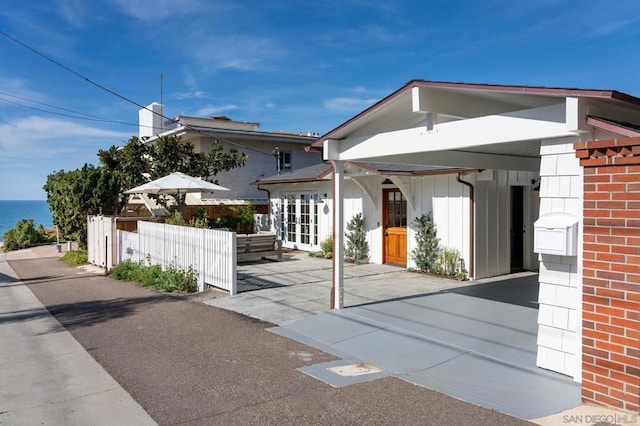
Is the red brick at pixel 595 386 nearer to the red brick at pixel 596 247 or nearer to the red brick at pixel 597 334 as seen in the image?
the red brick at pixel 597 334

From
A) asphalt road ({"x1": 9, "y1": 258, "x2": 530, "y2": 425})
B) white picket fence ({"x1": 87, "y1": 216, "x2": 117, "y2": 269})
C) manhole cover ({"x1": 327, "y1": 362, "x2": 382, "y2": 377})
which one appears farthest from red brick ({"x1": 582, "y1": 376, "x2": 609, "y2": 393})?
white picket fence ({"x1": 87, "y1": 216, "x2": 117, "y2": 269})

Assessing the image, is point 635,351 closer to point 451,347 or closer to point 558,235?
point 558,235

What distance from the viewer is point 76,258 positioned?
17.3m

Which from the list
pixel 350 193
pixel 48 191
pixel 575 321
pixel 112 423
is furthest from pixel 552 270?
pixel 48 191

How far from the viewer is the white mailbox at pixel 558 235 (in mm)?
4941

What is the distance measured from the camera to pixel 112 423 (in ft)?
14.5

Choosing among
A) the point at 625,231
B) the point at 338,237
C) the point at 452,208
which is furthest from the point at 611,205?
the point at 452,208

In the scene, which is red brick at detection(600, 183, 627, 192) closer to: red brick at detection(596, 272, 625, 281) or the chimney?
red brick at detection(596, 272, 625, 281)

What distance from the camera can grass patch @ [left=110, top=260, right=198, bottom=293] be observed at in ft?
35.6

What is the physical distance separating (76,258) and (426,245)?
40.4 feet

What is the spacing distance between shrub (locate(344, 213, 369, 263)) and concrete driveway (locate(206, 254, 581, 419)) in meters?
2.46

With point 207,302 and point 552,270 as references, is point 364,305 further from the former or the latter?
point 552,270

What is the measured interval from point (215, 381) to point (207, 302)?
4.39m

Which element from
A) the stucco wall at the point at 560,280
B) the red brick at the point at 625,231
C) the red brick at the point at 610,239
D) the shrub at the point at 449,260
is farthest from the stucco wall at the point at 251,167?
the red brick at the point at 625,231
